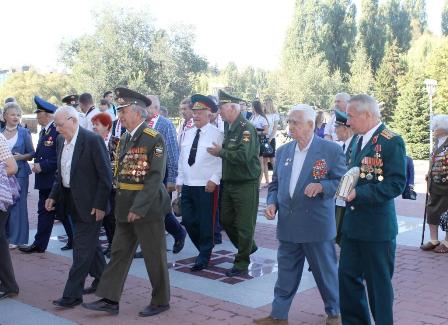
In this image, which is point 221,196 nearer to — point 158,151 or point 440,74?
point 158,151

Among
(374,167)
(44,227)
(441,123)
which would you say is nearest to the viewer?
(374,167)

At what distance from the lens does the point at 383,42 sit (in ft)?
180

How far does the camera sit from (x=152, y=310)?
194 inches

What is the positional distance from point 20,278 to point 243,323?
2.86 m

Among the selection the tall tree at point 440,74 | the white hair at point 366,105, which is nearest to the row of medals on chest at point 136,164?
the white hair at point 366,105

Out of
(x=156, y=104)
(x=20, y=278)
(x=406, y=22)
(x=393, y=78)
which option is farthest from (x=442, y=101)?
(x=406, y=22)

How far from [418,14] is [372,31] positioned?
1739 cm

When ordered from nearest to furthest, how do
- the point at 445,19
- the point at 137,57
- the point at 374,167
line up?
the point at 374,167, the point at 137,57, the point at 445,19

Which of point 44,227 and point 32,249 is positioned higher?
point 44,227

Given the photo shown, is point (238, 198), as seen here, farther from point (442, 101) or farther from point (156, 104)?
point (442, 101)

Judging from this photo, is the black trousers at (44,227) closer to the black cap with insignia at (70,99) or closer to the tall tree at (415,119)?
the black cap with insignia at (70,99)

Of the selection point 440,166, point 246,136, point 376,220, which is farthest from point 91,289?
point 440,166

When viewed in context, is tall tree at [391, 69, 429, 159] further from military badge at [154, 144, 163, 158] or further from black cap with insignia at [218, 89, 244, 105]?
military badge at [154, 144, 163, 158]

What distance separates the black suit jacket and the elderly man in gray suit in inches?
62.9
